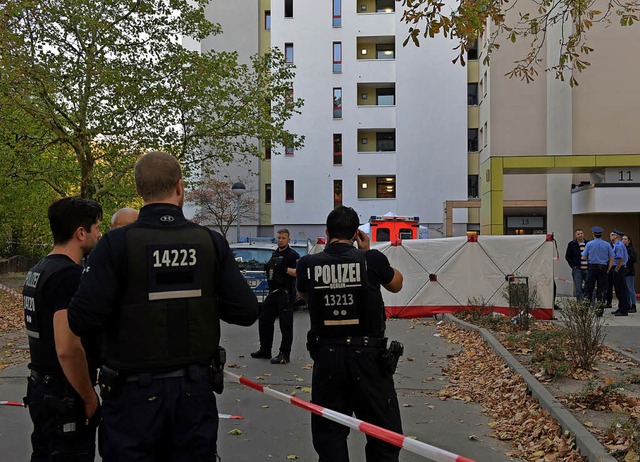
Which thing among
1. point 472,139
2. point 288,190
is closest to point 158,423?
point 288,190

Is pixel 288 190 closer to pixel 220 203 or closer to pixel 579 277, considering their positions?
pixel 220 203

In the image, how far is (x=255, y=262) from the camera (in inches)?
571

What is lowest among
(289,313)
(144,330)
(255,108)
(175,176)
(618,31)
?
(289,313)

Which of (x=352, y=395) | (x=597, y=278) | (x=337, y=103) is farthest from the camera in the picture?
(x=337, y=103)

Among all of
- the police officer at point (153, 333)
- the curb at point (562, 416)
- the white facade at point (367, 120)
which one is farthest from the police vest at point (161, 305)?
the white facade at point (367, 120)

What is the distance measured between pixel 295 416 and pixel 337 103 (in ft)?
107

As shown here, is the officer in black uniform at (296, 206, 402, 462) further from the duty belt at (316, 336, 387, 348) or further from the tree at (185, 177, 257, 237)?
the tree at (185, 177, 257, 237)

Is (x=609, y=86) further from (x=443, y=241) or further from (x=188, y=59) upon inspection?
(x=188, y=59)

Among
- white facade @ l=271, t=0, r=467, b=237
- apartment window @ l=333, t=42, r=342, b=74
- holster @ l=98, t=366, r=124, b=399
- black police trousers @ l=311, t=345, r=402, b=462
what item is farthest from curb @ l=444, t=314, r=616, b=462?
apartment window @ l=333, t=42, r=342, b=74

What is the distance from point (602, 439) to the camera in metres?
4.64

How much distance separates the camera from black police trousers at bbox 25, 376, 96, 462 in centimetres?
307

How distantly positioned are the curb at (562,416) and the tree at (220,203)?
30409mm

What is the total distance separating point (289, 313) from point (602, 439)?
190 inches

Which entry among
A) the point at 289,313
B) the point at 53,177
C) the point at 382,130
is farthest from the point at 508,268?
the point at 382,130
